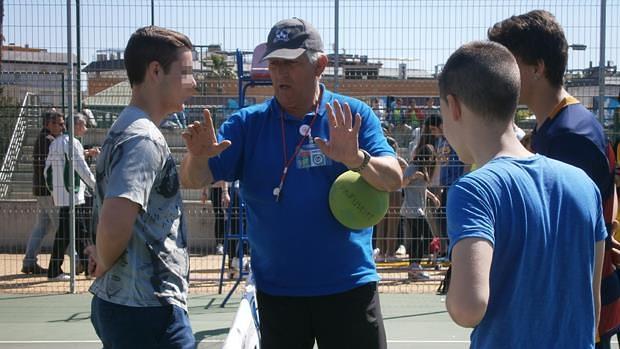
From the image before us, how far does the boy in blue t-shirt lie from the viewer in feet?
6.67

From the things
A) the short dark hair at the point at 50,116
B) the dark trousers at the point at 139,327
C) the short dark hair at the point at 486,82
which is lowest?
the dark trousers at the point at 139,327

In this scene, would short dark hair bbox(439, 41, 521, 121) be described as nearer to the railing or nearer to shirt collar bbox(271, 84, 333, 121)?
shirt collar bbox(271, 84, 333, 121)

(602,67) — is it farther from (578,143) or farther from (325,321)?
(578,143)

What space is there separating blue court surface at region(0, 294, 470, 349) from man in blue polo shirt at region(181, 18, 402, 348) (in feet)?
9.78

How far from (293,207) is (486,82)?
5.41 ft

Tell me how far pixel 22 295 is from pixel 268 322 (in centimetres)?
628

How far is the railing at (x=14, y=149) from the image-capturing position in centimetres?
982

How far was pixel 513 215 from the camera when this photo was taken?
2.04 meters

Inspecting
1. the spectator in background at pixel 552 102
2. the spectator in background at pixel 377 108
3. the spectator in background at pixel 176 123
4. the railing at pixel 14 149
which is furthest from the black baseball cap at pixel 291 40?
the railing at pixel 14 149

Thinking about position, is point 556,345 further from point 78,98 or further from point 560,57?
point 78,98

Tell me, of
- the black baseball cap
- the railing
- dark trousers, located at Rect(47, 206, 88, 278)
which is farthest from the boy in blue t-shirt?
the railing

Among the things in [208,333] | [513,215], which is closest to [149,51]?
[513,215]

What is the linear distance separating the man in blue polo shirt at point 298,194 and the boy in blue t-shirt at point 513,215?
1394 mm

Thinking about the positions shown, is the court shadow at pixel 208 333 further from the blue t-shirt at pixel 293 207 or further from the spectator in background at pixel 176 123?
the blue t-shirt at pixel 293 207
